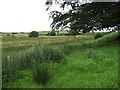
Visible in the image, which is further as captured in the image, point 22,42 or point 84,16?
point 22,42

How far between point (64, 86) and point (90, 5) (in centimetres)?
1222

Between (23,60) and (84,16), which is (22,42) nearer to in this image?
(84,16)

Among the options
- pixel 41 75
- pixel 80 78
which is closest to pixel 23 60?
pixel 41 75

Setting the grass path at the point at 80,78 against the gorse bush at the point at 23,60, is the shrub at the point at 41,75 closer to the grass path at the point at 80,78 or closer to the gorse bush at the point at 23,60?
the grass path at the point at 80,78

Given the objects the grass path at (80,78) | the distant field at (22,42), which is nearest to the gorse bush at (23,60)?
the grass path at (80,78)

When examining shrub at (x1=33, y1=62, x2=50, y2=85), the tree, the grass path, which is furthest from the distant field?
shrub at (x1=33, y1=62, x2=50, y2=85)

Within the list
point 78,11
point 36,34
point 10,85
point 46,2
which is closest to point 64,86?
point 10,85

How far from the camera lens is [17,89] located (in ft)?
17.4

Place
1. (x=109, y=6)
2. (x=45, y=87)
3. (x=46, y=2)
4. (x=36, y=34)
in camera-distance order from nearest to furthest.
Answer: (x=45, y=87), (x=109, y=6), (x=46, y=2), (x=36, y=34)

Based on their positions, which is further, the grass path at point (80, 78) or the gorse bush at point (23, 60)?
the gorse bush at point (23, 60)

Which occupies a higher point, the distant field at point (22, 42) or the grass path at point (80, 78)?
the distant field at point (22, 42)

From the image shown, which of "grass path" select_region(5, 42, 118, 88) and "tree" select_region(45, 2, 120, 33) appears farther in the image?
"tree" select_region(45, 2, 120, 33)

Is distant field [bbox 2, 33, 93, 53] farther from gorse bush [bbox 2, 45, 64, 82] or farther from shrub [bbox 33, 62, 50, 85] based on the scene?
shrub [bbox 33, 62, 50, 85]

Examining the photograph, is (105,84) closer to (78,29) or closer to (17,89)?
(17,89)
